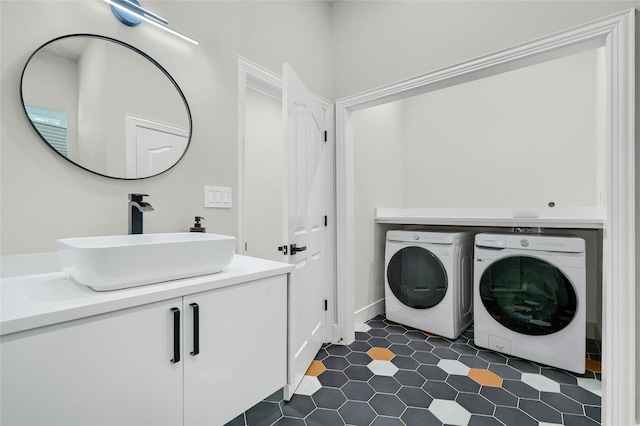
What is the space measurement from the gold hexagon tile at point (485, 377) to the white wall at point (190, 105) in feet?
5.71

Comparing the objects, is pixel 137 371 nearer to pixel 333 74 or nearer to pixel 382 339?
pixel 382 339

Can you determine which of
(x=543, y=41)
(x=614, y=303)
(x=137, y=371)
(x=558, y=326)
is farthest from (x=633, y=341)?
(x=137, y=371)

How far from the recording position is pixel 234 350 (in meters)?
1.01

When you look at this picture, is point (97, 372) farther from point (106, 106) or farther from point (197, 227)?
point (106, 106)

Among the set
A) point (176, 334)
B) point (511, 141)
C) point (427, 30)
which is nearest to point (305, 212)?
point (176, 334)

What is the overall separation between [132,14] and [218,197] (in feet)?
2.74

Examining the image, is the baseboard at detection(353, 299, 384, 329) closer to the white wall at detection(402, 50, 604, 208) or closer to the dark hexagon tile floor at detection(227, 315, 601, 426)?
the dark hexagon tile floor at detection(227, 315, 601, 426)

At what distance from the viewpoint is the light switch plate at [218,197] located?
1501 millimetres

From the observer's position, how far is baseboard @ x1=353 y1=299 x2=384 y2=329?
267 centimetres

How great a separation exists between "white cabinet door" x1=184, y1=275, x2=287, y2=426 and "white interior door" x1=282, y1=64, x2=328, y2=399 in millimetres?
327

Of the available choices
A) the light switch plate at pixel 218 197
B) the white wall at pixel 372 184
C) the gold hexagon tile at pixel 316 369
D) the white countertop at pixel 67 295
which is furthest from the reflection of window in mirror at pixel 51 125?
the white wall at pixel 372 184

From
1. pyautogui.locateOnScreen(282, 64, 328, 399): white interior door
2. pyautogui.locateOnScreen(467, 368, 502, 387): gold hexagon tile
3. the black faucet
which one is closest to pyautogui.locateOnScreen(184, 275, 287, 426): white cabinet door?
pyautogui.locateOnScreen(282, 64, 328, 399): white interior door

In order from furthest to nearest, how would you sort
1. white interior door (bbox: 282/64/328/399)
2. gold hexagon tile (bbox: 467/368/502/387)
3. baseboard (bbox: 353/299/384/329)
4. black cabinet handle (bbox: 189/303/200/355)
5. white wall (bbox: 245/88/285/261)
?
white wall (bbox: 245/88/285/261) → baseboard (bbox: 353/299/384/329) → gold hexagon tile (bbox: 467/368/502/387) → white interior door (bbox: 282/64/328/399) → black cabinet handle (bbox: 189/303/200/355)

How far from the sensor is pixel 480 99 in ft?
9.92
